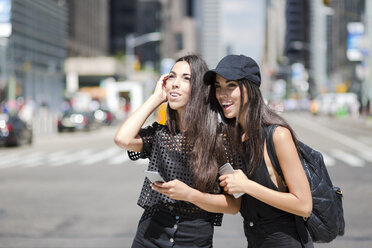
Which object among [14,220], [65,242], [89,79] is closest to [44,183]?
[14,220]

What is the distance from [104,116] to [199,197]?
136 ft

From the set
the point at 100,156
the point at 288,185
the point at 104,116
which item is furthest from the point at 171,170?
the point at 104,116

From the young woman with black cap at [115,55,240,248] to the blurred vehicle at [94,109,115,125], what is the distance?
131 feet

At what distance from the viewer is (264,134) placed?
9.05 feet

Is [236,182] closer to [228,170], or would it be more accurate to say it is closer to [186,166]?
[228,170]

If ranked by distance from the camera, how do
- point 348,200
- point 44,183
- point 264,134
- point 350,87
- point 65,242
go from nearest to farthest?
point 264,134 → point 65,242 → point 348,200 → point 44,183 → point 350,87

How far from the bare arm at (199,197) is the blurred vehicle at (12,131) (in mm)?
21525

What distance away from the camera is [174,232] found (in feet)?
9.77

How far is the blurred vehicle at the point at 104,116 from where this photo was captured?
141ft

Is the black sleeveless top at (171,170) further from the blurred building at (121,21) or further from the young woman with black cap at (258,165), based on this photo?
the blurred building at (121,21)

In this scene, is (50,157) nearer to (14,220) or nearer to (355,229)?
(14,220)

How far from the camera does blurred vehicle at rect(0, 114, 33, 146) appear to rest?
23144 mm

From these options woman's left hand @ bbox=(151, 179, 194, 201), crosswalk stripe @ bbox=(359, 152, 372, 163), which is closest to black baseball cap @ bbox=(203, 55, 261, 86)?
woman's left hand @ bbox=(151, 179, 194, 201)

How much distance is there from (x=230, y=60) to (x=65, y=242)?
5.00m
